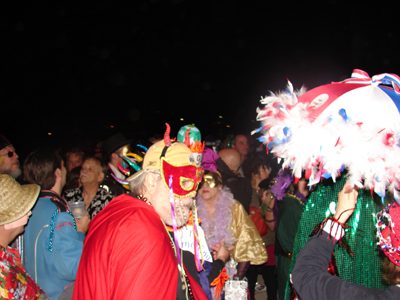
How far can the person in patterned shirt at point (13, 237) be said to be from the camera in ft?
5.26

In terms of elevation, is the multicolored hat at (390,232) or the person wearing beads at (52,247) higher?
the multicolored hat at (390,232)

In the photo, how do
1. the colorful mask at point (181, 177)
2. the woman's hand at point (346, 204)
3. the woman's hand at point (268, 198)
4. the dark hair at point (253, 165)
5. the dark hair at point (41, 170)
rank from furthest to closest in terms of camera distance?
the dark hair at point (253, 165) < the woman's hand at point (268, 198) < the dark hair at point (41, 170) < the colorful mask at point (181, 177) < the woman's hand at point (346, 204)

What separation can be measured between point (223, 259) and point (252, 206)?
183cm

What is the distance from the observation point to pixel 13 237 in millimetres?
1893

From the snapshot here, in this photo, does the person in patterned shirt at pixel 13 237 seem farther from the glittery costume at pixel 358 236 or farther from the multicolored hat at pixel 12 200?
the glittery costume at pixel 358 236

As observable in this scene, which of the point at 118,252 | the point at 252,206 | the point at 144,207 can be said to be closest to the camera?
the point at 118,252

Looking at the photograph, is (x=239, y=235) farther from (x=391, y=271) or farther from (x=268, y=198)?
(x=391, y=271)

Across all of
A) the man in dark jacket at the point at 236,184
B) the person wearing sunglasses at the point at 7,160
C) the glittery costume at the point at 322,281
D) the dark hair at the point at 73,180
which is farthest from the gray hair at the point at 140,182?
the dark hair at the point at 73,180

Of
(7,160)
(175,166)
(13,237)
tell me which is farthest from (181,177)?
(7,160)

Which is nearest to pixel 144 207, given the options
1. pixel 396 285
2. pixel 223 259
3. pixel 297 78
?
pixel 396 285

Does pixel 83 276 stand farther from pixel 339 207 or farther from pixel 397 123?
pixel 397 123

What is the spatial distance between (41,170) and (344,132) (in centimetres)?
268

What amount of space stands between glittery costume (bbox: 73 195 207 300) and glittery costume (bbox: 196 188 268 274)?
1.76m

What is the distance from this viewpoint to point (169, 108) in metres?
27.0
